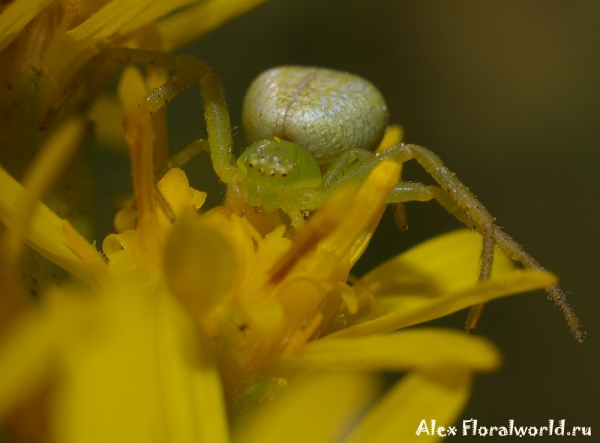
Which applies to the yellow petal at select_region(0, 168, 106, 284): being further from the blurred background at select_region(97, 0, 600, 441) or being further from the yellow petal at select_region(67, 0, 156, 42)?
the blurred background at select_region(97, 0, 600, 441)

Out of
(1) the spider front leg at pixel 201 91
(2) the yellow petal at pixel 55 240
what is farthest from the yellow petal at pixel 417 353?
(1) the spider front leg at pixel 201 91

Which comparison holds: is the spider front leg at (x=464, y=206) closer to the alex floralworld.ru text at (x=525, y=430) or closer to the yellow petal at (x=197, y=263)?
the alex floralworld.ru text at (x=525, y=430)

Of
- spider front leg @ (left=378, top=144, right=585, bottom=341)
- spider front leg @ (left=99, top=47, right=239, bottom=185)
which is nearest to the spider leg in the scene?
spider front leg @ (left=378, top=144, right=585, bottom=341)

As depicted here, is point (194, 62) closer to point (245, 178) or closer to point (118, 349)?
point (245, 178)

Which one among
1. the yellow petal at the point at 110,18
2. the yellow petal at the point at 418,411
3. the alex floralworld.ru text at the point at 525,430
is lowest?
the alex floralworld.ru text at the point at 525,430

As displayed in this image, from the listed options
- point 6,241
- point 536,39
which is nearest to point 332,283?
point 6,241

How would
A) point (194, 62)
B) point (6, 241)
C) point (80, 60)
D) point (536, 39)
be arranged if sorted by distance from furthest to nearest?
point (536, 39), point (194, 62), point (80, 60), point (6, 241)

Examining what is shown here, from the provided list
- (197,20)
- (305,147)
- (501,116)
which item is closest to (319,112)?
(305,147)
